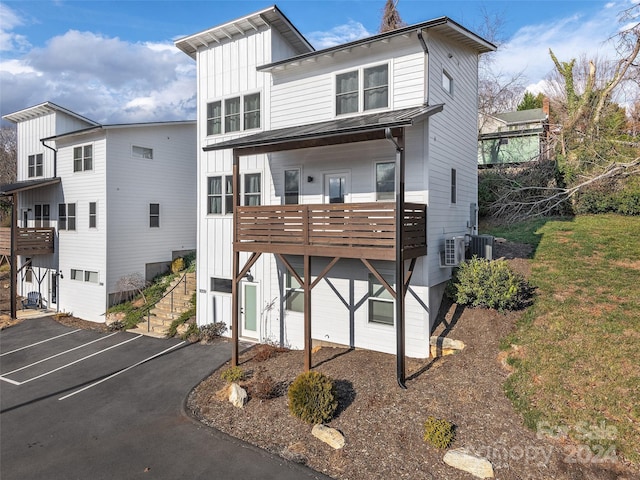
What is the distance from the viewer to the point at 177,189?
19.9m

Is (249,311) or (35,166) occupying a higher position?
(35,166)

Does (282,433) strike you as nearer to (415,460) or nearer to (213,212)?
(415,460)

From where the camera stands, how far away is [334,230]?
9086 mm

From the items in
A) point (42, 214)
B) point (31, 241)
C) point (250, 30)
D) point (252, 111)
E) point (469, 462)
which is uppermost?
point (250, 30)

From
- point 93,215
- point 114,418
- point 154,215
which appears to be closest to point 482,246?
point 114,418

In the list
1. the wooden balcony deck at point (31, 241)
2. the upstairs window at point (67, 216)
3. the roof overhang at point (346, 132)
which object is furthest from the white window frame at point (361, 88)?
the wooden balcony deck at point (31, 241)

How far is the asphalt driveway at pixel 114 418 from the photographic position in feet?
21.7

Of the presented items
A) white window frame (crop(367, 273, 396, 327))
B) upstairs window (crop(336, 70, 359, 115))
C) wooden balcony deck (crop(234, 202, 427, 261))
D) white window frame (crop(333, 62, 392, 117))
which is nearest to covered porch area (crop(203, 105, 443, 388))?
wooden balcony deck (crop(234, 202, 427, 261))

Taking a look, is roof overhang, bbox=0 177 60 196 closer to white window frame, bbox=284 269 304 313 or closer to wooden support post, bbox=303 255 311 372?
white window frame, bbox=284 269 304 313

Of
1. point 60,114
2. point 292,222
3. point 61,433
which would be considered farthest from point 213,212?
point 60,114

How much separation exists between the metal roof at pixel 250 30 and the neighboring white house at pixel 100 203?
588 cm

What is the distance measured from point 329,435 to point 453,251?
19.8ft

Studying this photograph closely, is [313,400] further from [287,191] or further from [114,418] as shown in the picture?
[287,191]

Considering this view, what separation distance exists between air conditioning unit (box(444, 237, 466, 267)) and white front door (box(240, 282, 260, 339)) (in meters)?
6.43
